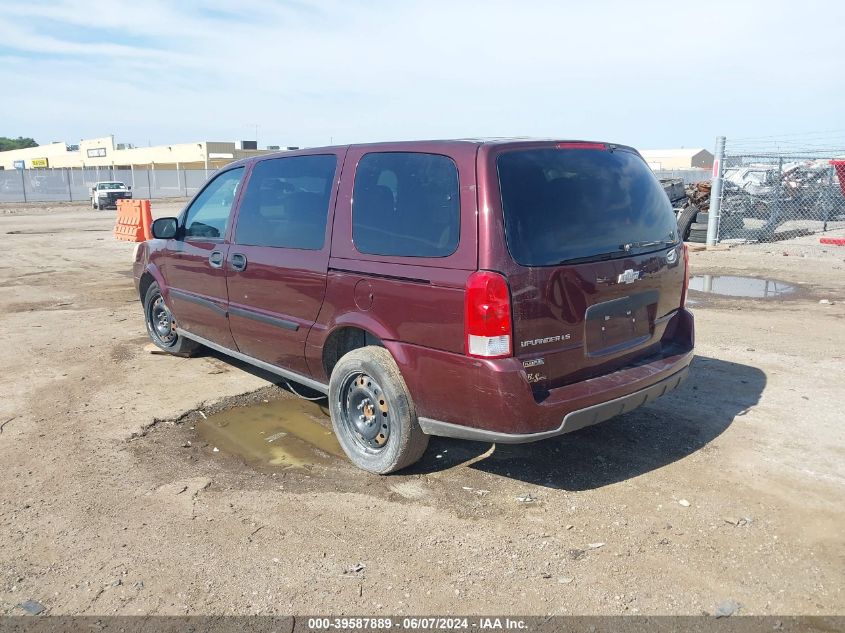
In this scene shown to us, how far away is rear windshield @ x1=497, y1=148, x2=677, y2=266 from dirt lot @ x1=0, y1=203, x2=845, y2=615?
4.57ft

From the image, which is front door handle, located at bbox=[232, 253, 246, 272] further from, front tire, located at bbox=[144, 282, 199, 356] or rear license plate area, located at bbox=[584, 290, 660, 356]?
rear license plate area, located at bbox=[584, 290, 660, 356]

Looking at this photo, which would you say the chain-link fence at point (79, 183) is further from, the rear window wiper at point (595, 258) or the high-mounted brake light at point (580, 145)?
the rear window wiper at point (595, 258)

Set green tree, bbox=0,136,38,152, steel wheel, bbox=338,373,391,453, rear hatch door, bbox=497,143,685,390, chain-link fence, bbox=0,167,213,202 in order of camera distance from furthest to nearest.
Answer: green tree, bbox=0,136,38,152
chain-link fence, bbox=0,167,213,202
steel wheel, bbox=338,373,391,453
rear hatch door, bbox=497,143,685,390

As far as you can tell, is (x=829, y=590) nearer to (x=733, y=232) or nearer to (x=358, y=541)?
(x=358, y=541)

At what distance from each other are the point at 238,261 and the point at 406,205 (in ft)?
5.86

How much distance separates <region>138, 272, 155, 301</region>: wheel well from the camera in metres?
6.80

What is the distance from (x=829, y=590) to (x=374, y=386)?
2478mm

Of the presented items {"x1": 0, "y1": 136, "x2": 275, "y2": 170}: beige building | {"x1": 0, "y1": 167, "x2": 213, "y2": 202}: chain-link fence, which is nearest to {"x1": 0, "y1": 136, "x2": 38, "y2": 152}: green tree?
{"x1": 0, "y1": 136, "x2": 275, "y2": 170}: beige building

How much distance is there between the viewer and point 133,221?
17.7 meters

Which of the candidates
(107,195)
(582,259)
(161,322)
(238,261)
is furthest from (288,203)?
(107,195)

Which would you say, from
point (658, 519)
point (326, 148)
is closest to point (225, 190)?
point (326, 148)

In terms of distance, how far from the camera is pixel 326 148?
15.3 feet

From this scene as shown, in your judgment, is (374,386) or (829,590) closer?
(829,590)

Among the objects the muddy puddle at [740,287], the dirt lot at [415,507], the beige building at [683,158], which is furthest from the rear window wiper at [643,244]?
the beige building at [683,158]
